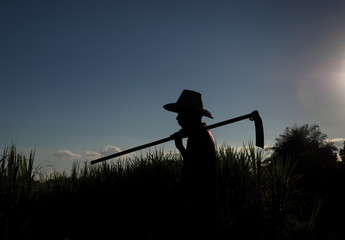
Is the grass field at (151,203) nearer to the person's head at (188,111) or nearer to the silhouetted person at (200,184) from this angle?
the silhouetted person at (200,184)

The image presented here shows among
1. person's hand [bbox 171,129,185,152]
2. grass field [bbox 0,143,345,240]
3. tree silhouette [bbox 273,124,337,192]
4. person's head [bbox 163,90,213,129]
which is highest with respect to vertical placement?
tree silhouette [bbox 273,124,337,192]

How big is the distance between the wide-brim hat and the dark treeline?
6.37 ft

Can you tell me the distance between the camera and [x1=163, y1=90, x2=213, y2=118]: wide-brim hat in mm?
3929

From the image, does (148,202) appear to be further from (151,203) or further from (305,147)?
(305,147)

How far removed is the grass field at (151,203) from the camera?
169 inches

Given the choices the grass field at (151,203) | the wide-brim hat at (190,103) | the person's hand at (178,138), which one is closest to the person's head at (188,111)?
the wide-brim hat at (190,103)

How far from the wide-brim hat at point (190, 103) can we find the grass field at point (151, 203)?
190 cm

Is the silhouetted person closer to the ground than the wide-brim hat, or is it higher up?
closer to the ground

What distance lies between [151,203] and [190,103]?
2.86 metres

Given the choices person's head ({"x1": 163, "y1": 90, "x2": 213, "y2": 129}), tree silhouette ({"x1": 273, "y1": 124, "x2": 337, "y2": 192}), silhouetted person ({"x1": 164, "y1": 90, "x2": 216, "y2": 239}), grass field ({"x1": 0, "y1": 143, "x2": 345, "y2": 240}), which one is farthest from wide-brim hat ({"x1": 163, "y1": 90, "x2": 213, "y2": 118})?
tree silhouette ({"x1": 273, "y1": 124, "x2": 337, "y2": 192})

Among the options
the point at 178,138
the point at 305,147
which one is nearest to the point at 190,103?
the point at 178,138

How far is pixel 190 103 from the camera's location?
4074 mm

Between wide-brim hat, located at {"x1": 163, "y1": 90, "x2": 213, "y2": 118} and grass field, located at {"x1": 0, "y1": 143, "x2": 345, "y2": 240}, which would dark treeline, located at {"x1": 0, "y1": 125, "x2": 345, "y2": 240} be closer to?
grass field, located at {"x1": 0, "y1": 143, "x2": 345, "y2": 240}

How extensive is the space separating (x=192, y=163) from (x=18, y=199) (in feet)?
9.12
